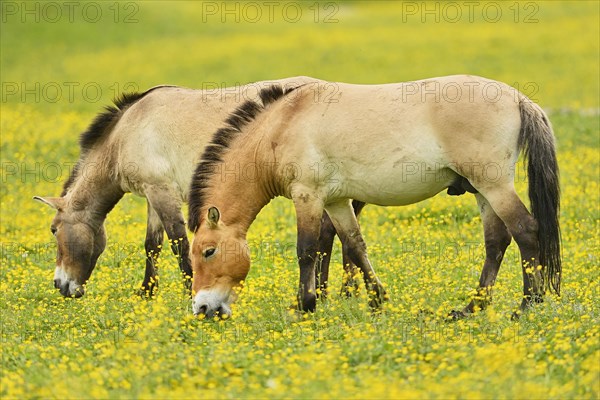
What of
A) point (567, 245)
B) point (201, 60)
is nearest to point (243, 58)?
point (201, 60)

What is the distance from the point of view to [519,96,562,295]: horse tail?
826cm

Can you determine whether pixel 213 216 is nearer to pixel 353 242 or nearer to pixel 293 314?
pixel 293 314

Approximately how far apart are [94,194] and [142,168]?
2.43ft

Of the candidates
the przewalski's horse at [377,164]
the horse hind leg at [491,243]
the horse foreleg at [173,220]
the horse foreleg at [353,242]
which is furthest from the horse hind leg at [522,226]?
the horse foreleg at [173,220]

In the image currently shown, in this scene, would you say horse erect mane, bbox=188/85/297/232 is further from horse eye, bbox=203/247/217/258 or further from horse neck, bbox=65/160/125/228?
horse neck, bbox=65/160/125/228

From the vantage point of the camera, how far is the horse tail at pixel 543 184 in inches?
325

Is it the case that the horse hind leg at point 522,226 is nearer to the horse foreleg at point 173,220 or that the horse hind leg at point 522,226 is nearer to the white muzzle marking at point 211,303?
the white muzzle marking at point 211,303

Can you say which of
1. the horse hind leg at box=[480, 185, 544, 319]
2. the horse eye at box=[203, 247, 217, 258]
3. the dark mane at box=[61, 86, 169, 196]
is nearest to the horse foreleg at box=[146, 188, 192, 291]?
the dark mane at box=[61, 86, 169, 196]

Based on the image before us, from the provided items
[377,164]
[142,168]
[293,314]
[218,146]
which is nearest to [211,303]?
[293,314]

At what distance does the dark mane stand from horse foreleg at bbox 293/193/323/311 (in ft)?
10.2

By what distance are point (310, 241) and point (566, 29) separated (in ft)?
89.1

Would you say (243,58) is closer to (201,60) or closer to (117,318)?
(201,60)

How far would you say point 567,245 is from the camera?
38.0 feet

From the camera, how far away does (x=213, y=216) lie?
8.38 m
